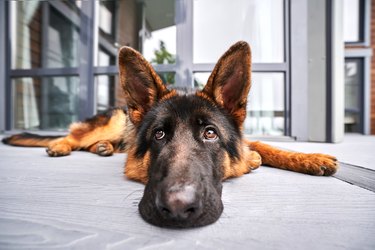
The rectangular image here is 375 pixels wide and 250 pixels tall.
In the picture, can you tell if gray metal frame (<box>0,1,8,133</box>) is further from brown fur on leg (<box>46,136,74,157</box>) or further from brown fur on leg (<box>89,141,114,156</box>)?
brown fur on leg (<box>89,141,114,156</box>)

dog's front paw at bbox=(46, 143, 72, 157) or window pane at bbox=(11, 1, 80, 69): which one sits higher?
window pane at bbox=(11, 1, 80, 69)

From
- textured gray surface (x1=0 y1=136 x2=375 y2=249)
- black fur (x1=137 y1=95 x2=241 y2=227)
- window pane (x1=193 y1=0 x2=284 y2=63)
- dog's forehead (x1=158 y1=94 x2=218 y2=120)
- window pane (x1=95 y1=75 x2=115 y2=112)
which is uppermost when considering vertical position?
window pane (x1=193 y1=0 x2=284 y2=63)

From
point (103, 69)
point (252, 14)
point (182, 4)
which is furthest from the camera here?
point (252, 14)

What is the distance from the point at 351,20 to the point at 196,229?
1076 cm

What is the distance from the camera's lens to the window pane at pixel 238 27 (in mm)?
5508

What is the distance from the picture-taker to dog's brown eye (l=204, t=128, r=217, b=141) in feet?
5.74

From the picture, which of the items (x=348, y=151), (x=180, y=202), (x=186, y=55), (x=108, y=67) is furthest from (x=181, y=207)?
(x=108, y=67)

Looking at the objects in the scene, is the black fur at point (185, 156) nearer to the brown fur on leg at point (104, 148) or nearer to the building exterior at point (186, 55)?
the brown fur on leg at point (104, 148)

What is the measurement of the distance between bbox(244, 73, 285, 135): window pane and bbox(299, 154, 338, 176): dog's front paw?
349cm

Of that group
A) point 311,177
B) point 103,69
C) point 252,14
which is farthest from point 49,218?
point 252,14

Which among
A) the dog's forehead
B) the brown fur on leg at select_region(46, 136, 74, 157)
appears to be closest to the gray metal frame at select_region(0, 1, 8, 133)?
the brown fur on leg at select_region(46, 136, 74, 157)

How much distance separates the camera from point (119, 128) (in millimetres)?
3457

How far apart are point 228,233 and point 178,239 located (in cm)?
23

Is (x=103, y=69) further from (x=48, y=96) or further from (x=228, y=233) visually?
(x=228, y=233)
